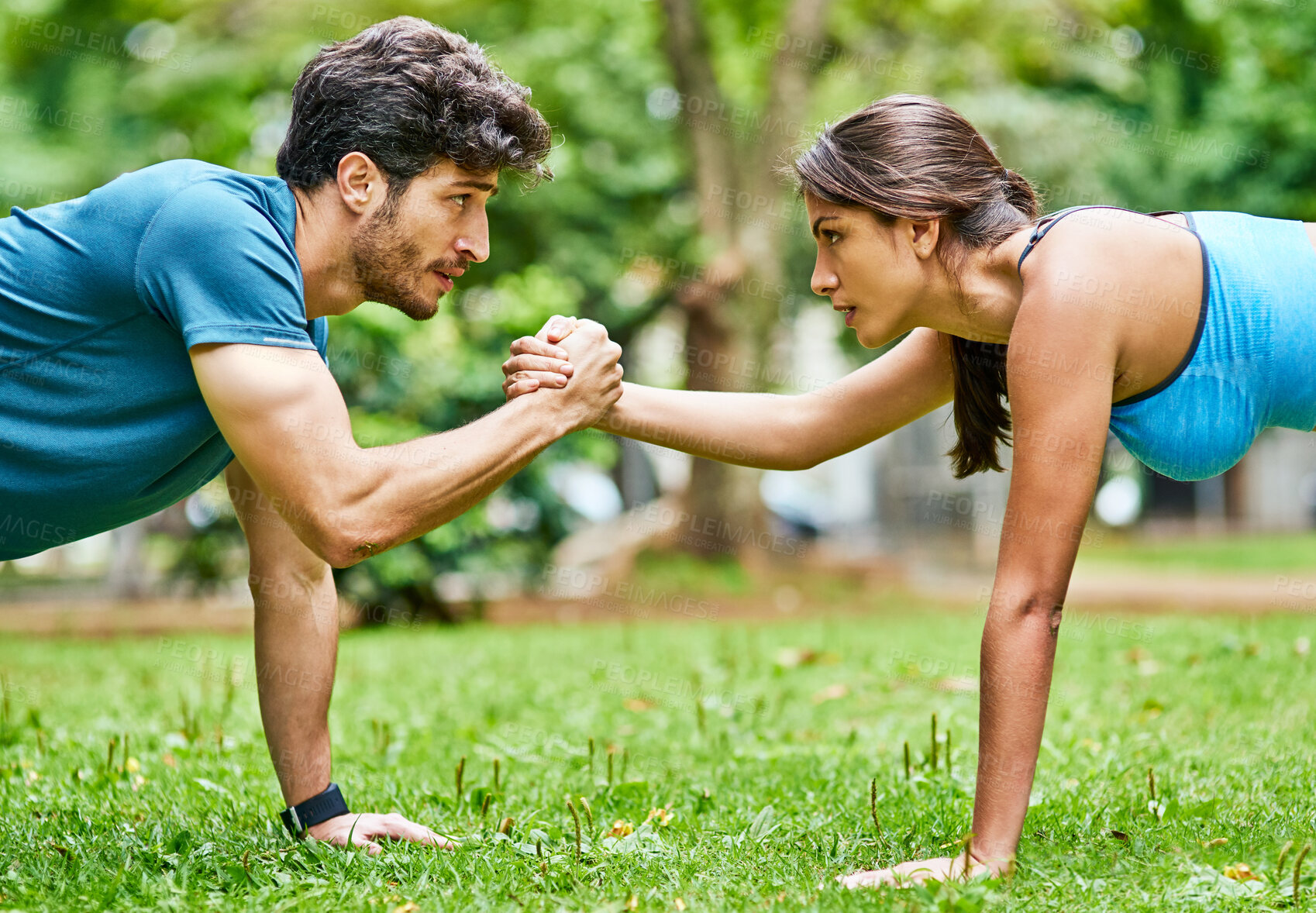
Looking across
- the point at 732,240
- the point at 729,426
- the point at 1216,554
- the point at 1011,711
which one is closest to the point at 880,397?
the point at 729,426

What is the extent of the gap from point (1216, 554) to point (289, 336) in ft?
52.5

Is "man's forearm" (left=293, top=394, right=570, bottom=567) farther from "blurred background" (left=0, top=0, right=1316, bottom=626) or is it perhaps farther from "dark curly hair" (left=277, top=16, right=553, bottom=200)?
"blurred background" (left=0, top=0, right=1316, bottom=626)

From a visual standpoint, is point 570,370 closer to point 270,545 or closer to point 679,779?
point 270,545

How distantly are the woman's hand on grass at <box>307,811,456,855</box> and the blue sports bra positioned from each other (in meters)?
1.92

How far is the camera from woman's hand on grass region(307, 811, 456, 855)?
2828 mm

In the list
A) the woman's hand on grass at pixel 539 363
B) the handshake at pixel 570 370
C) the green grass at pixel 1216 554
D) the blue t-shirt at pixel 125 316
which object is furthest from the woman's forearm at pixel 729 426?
the green grass at pixel 1216 554

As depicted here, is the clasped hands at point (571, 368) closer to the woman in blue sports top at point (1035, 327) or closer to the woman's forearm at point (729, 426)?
the woman in blue sports top at point (1035, 327)

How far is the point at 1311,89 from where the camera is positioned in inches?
551

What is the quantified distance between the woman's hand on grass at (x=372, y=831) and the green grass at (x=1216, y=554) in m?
12.1

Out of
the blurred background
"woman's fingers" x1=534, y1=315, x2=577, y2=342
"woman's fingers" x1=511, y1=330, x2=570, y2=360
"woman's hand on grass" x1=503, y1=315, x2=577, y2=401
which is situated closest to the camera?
"woman's hand on grass" x1=503, y1=315, x2=577, y2=401

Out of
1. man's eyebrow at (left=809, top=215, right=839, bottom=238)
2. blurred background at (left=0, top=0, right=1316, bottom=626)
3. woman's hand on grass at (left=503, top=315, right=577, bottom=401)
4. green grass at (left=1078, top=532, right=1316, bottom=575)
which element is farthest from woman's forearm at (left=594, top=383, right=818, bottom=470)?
green grass at (left=1078, top=532, right=1316, bottom=575)

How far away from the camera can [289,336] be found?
2.38 meters

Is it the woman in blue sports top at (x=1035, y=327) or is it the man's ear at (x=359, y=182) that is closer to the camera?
the woman in blue sports top at (x=1035, y=327)

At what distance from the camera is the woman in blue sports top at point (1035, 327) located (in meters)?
2.38
